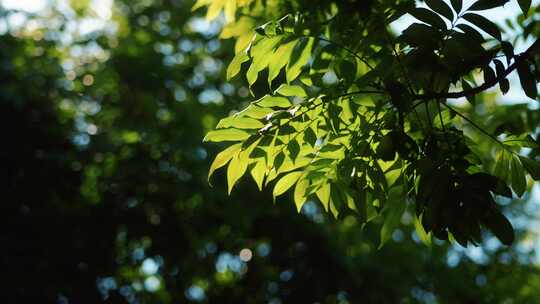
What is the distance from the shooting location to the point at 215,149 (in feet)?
20.3

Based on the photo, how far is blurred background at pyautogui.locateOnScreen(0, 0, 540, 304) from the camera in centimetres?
636

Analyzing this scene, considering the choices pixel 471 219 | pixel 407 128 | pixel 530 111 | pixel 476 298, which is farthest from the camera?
pixel 476 298

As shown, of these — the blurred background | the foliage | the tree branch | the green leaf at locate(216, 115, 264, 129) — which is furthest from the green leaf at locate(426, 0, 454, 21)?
the blurred background

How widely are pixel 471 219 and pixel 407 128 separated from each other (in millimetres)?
415

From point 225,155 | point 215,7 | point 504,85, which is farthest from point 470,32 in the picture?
point 215,7

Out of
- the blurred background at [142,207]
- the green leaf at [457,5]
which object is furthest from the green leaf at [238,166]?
the blurred background at [142,207]

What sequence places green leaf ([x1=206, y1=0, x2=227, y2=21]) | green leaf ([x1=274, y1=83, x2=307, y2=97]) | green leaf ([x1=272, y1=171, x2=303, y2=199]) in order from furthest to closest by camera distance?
1. green leaf ([x1=206, y1=0, x2=227, y2=21])
2. green leaf ([x1=272, y1=171, x2=303, y2=199])
3. green leaf ([x1=274, y1=83, x2=307, y2=97])

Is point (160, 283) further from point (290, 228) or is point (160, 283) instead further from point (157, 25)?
point (157, 25)

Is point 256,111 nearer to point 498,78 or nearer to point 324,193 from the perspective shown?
point 324,193

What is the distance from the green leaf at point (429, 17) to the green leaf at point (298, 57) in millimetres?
328

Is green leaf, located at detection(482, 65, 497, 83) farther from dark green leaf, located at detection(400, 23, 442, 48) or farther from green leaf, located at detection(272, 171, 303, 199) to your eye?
green leaf, located at detection(272, 171, 303, 199)

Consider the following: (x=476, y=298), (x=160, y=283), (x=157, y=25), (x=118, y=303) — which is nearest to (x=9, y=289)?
(x=118, y=303)

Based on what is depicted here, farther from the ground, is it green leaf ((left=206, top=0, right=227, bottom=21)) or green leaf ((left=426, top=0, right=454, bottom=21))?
green leaf ((left=206, top=0, right=227, bottom=21))

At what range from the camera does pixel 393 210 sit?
211 centimetres
